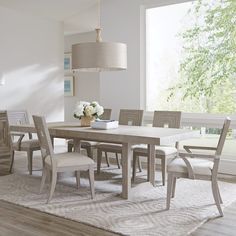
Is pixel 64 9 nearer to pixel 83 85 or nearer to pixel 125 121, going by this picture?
pixel 83 85

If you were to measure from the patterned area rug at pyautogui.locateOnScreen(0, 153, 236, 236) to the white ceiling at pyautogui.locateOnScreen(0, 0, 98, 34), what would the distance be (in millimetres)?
3269

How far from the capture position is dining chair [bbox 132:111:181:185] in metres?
4.22

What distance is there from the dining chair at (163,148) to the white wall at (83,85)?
148 inches

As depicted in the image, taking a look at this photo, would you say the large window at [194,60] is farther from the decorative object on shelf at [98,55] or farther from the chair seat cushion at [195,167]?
the chair seat cushion at [195,167]

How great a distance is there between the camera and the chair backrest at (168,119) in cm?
454

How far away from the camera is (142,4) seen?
5.70m

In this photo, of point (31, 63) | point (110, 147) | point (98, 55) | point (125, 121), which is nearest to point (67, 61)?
point (31, 63)

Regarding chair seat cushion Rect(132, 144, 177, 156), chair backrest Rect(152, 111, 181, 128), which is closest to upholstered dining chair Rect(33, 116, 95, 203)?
chair seat cushion Rect(132, 144, 177, 156)

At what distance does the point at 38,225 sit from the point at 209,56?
3.49 metres

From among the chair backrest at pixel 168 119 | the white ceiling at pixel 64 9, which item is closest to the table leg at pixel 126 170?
the chair backrest at pixel 168 119

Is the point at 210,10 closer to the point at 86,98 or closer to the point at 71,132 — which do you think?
the point at 71,132

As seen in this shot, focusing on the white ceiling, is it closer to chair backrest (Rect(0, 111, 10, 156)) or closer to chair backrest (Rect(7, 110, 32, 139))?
chair backrest (Rect(0, 111, 10, 156))

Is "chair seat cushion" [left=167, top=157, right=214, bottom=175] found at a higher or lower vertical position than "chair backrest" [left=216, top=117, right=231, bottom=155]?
lower

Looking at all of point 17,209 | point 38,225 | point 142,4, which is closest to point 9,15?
point 142,4
